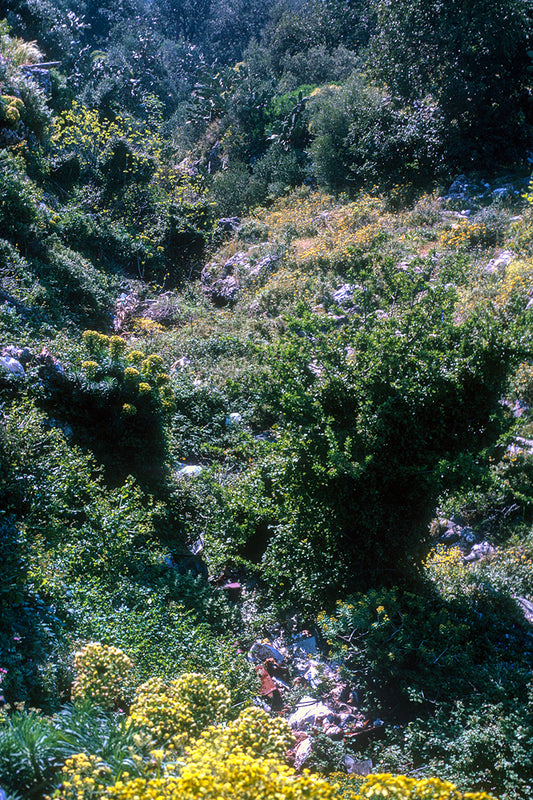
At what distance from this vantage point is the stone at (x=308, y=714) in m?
4.68

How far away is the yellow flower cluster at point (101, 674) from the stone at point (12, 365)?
13.7 ft

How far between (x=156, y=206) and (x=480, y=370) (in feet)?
41.8

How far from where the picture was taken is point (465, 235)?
10.9 metres

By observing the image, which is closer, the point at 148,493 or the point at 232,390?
the point at 148,493

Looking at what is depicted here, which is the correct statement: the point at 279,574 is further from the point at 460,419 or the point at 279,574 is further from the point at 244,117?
the point at 244,117

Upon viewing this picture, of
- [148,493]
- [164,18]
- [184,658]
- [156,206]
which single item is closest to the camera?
[184,658]

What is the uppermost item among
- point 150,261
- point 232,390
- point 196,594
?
point 150,261

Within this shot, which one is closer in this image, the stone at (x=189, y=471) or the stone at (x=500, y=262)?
the stone at (x=189, y=471)

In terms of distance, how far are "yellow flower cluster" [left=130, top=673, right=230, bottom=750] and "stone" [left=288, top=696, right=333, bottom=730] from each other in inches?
38.8

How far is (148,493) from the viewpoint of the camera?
7340 millimetres

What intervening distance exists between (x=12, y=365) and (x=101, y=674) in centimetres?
456

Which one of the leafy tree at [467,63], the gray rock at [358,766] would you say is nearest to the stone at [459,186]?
the leafy tree at [467,63]

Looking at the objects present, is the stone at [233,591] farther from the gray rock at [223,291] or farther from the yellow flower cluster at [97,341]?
Answer: the gray rock at [223,291]

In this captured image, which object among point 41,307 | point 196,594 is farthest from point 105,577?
point 41,307
